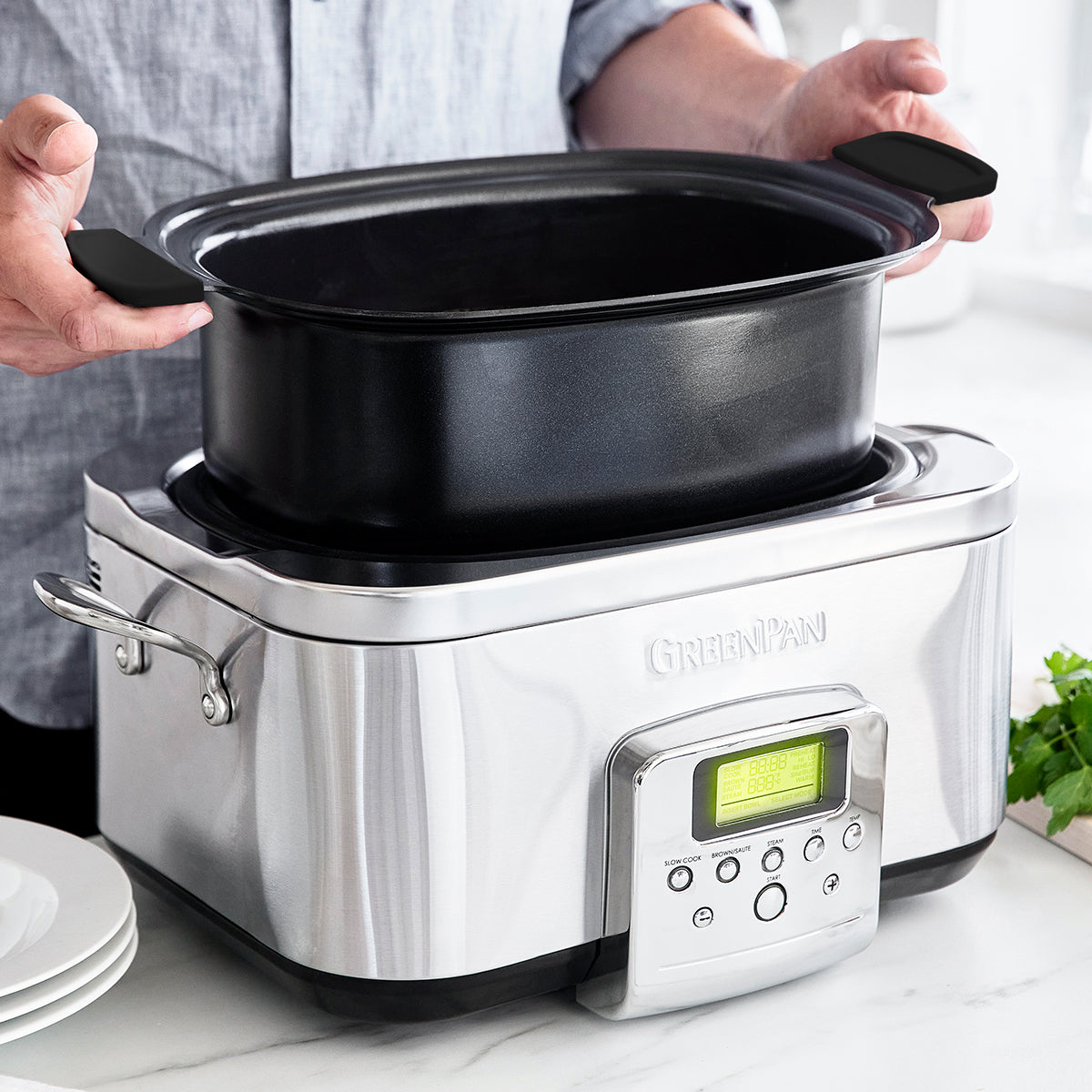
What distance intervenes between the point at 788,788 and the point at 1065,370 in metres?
1.72

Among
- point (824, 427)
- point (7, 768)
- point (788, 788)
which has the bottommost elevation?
point (7, 768)

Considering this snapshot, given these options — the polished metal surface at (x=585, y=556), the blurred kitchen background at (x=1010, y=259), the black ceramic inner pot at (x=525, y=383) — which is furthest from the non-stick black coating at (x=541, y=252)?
the blurred kitchen background at (x=1010, y=259)

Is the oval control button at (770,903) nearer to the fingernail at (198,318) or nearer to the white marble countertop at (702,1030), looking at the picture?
the white marble countertop at (702,1030)

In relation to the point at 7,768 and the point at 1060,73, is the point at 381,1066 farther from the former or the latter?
the point at 1060,73

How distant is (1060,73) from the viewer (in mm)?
2643

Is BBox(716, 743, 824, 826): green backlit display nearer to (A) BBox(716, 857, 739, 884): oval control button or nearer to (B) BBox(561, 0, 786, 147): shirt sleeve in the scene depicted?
(A) BBox(716, 857, 739, 884): oval control button

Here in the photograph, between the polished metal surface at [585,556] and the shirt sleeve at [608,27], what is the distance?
0.50 meters

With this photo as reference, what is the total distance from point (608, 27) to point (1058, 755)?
63cm

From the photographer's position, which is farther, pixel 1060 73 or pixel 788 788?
pixel 1060 73

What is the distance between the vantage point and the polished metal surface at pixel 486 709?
23.4 inches

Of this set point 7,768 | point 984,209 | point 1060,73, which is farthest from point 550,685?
point 1060,73

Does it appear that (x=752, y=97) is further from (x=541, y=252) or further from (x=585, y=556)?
(x=585, y=556)

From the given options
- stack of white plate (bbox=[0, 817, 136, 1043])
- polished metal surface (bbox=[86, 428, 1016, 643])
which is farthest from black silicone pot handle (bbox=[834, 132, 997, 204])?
stack of white plate (bbox=[0, 817, 136, 1043])

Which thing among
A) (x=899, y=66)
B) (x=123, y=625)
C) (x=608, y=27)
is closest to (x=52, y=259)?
(x=123, y=625)
